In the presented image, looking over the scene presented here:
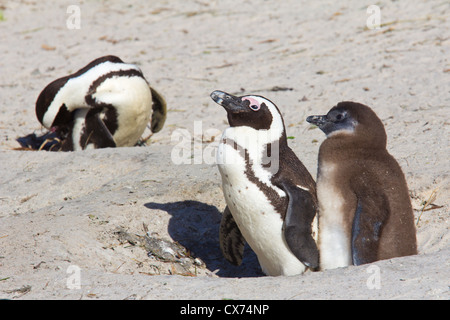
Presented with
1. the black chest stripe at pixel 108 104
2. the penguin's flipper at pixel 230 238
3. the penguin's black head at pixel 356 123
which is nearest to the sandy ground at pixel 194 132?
→ the penguin's flipper at pixel 230 238

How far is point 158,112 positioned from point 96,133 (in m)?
0.66

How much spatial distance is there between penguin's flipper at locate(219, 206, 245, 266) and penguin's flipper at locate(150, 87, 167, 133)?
2423 mm

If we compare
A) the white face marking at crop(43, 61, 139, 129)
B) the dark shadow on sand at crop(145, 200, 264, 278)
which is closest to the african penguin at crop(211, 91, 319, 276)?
the dark shadow on sand at crop(145, 200, 264, 278)

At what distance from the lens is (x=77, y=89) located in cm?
605

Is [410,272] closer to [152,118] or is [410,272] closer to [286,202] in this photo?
[286,202]

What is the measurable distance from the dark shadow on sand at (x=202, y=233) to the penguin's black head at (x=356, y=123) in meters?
1.16

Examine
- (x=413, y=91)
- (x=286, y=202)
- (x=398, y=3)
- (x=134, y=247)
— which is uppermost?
(x=398, y=3)

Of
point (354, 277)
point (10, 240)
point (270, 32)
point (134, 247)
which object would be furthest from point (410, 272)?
point (270, 32)

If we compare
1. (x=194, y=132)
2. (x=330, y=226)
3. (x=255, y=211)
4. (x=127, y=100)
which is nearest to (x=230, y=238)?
(x=255, y=211)

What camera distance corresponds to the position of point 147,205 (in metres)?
4.38

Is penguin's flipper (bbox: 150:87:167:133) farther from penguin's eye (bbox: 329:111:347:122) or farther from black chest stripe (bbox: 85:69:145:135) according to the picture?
penguin's eye (bbox: 329:111:347:122)

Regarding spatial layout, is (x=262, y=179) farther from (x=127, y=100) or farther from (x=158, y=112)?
(x=158, y=112)

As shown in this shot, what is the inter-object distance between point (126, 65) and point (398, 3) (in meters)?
3.97

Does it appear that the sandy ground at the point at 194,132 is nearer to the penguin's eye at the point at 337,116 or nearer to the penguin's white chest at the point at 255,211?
the penguin's white chest at the point at 255,211
